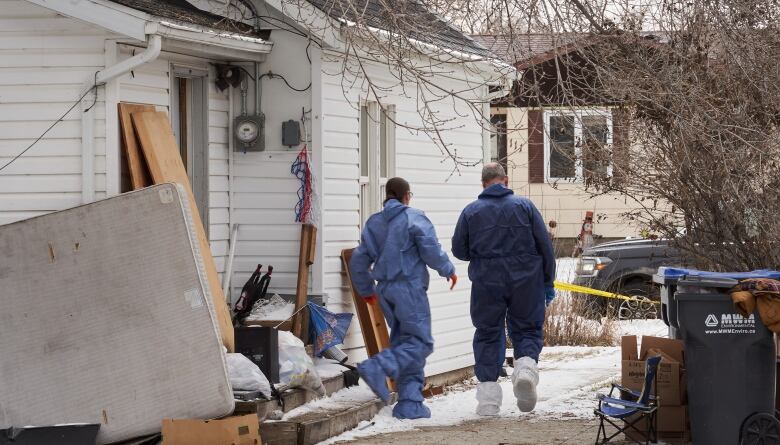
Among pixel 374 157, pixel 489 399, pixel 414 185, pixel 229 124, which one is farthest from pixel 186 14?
pixel 489 399

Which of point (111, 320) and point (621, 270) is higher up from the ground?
point (111, 320)

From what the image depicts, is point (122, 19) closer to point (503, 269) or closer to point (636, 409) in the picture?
point (503, 269)

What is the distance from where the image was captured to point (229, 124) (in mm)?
10734

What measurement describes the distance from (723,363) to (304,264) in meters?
3.62

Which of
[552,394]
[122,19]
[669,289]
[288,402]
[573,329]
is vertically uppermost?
[122,19]

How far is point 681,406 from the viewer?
8.80 meters

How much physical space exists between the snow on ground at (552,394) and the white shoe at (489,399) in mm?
85

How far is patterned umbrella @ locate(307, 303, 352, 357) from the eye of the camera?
34.1 feet

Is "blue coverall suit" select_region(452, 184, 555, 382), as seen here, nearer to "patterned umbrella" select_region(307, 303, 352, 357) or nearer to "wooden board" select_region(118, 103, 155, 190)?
"patterned umbrella" select_region(307, 303, 352, 357)

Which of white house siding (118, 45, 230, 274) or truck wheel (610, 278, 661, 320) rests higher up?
white house siding (118, 45, 230, 274)

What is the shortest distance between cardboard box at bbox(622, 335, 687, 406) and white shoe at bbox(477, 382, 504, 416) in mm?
1312

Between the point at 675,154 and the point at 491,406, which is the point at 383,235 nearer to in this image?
the point at 491,406

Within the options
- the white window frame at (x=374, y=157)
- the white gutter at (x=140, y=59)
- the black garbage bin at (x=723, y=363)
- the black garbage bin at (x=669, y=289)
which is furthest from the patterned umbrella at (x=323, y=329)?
the black garbage bin at (x=723, y=363)

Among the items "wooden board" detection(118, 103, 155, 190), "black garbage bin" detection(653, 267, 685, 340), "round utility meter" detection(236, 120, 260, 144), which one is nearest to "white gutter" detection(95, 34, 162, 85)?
"wooden board" detection(118, 103, 155, 190)
